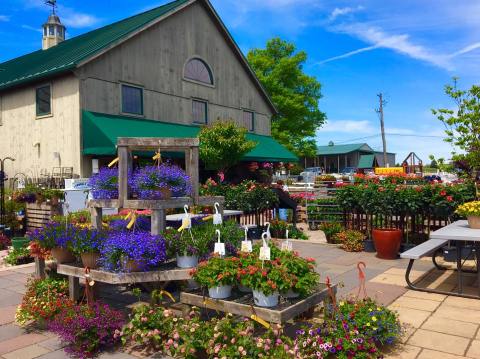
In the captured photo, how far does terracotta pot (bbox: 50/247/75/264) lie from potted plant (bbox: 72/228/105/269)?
34 cm

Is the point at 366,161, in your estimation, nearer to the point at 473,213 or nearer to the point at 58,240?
the point at 473,213

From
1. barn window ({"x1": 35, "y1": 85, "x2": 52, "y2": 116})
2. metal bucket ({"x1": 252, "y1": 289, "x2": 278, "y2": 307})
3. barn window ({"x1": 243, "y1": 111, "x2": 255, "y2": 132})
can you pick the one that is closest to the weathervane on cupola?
barn window ({"x1": 35, "y1": 85, "x2": 52, "y2": 116})

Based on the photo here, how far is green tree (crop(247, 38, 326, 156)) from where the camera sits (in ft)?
110

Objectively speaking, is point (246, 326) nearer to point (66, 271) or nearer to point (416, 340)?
point (416, 340)

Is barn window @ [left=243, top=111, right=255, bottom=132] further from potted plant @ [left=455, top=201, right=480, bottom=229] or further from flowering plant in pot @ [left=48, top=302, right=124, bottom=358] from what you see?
flowering plant in pot @ [left=48, top=302, right=124, bottom=358]

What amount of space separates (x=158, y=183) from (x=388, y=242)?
5960mm

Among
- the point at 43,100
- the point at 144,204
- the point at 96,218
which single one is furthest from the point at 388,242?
the point at 43,100

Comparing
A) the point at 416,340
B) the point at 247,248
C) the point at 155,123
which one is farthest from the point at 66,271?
the point at 155,123

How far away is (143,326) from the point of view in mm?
4336

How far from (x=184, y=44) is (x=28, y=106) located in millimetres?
7382

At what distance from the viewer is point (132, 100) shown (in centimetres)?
1675

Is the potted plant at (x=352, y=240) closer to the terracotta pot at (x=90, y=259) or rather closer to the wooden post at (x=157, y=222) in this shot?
the wooden post at (x=157, y=222)

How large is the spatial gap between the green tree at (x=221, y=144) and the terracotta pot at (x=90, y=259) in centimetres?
1112

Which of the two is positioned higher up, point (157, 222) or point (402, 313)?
point (157, 222)
